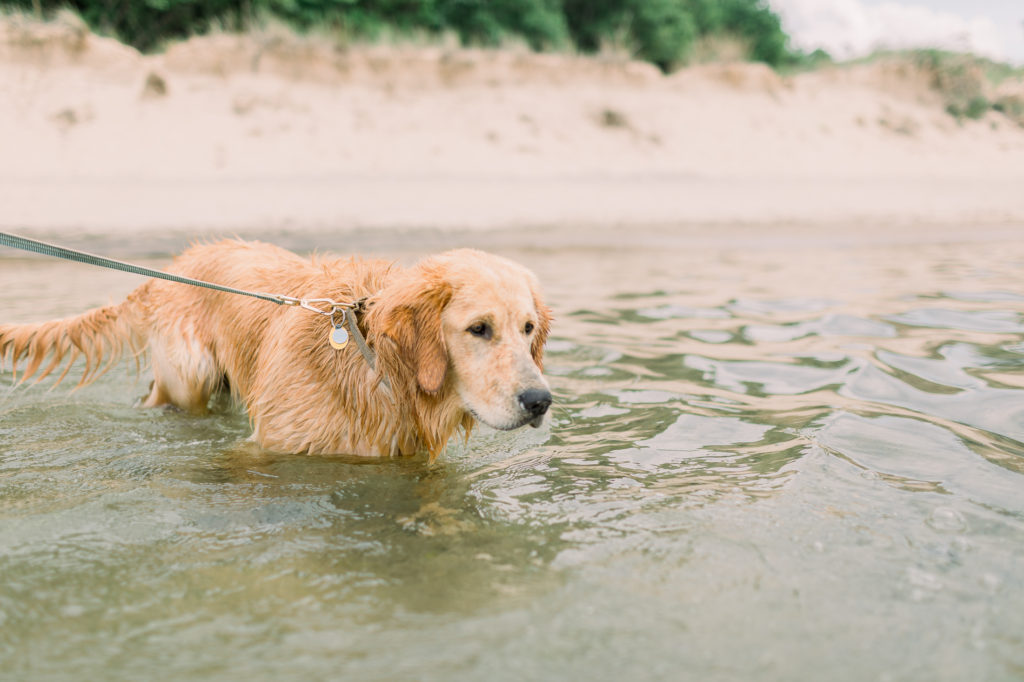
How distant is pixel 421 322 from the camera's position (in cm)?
381

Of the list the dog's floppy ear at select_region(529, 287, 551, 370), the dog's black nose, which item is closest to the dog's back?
the dog's floppy ear at select_region(529, 287, 551, 370)

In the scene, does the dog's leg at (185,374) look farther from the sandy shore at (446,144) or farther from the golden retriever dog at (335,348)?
the sandy shore at (446,144)

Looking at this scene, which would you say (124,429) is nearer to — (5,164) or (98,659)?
(98,659)

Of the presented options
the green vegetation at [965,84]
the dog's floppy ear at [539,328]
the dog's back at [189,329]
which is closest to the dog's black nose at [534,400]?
the dog's floppy ear at [539,328]

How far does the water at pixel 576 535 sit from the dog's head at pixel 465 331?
19.7 inches

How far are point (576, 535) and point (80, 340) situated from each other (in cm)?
359

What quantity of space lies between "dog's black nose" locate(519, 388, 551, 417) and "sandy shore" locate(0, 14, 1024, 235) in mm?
12362

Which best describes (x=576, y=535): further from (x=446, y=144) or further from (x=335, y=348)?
(x=446, y=144)

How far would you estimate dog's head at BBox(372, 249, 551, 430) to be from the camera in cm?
374

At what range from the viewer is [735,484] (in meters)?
3.83

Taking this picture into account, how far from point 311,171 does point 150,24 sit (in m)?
10.2

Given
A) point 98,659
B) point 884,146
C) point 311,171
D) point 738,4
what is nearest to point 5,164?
point 311,171

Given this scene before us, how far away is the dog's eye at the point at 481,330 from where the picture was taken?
3.81 meters

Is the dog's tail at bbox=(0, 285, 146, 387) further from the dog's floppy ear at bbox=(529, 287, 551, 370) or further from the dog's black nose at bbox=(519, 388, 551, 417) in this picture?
the dog's black nose at bbox=(519, 388, 551, 417)
